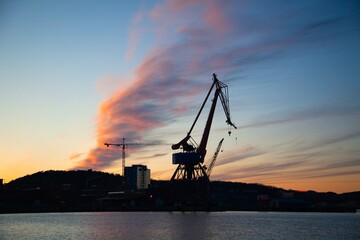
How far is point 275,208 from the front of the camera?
169125 millimetres

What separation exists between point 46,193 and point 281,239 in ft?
451

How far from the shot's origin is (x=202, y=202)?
144500 millimetres

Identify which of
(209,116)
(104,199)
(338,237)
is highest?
(209,116)

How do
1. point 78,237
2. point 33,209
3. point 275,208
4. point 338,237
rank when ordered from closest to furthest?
point 78,237
point 338,237
point 33,209
point 275,208

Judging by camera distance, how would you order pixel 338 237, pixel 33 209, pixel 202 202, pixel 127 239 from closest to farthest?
1. pixel 127 239
2. pixel 338 237
3. pixel 202 202
4. pixel 33 209

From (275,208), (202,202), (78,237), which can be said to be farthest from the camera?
(275,208)

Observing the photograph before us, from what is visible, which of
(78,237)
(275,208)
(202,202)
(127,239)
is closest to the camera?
(127,239)

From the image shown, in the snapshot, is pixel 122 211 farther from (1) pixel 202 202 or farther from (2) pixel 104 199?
(1) pixel 202 202

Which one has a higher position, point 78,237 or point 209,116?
point 209,116

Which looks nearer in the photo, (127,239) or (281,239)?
(127,239)

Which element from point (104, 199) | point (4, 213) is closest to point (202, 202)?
point (104, 199)

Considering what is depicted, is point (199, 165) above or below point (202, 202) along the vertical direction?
above

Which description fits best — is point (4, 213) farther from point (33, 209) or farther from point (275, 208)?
point (275, 208)

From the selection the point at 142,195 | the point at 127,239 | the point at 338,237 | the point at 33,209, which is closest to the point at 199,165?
the point at 142,195
